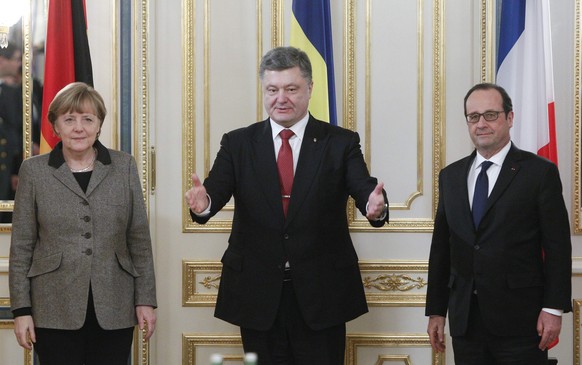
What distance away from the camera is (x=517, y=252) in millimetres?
2836

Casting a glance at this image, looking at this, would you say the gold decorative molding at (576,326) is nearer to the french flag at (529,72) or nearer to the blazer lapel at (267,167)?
the french flag at (529,72)

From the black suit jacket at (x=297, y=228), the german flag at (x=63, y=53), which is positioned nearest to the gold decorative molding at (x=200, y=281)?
the german flag at (x=63, y=53)

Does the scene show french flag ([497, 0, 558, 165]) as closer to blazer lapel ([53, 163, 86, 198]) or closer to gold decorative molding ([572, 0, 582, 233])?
gold decorative molding ([572, 0, 582, 233])

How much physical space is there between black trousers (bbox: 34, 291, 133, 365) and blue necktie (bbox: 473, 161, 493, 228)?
1.30 meters

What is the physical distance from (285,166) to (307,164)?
0.09 metres

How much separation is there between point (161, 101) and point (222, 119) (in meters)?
0.31

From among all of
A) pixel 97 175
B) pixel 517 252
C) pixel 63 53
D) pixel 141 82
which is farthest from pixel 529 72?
pixel 63 53

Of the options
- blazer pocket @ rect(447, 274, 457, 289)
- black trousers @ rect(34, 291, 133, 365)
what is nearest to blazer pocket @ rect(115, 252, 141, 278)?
black trousers @ rect(34, 291, 133, 365)

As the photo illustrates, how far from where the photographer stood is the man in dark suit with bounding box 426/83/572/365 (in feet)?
9.21

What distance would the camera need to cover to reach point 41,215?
279 cm

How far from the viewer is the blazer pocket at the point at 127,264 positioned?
284cm

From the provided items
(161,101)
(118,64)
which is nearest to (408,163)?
(161,101)

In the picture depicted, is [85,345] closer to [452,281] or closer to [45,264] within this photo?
[45,264]

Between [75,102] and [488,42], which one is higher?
[488,42]
